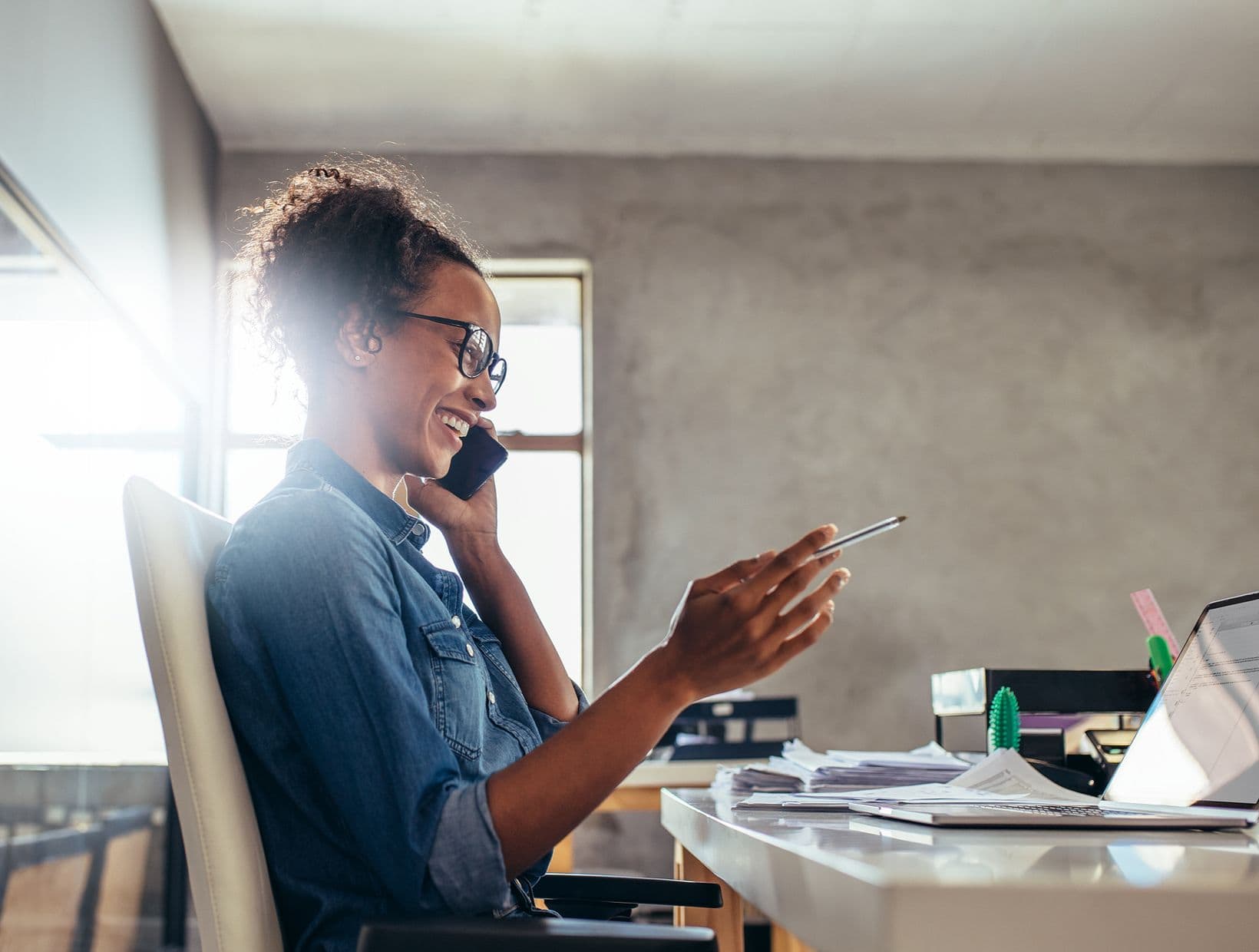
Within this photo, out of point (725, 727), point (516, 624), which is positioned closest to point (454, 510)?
point (516, 624)

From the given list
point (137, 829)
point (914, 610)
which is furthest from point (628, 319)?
point (137, 829)

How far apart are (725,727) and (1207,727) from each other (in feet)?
7.22

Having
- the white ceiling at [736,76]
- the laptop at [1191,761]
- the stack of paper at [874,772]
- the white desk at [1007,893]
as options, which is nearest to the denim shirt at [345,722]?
the white desk at [1007,893]

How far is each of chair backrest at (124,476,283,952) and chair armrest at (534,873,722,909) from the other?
0.40m

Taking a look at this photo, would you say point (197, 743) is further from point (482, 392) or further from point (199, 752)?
point (482, 392)

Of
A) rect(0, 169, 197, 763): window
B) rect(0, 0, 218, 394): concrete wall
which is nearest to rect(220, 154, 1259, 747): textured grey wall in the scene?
rect(0, 0, 218, 394): concrete wall

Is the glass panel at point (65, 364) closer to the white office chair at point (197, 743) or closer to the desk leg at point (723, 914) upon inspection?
the white office chair at point (197, 743)

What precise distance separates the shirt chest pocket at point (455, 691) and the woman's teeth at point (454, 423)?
274 mm

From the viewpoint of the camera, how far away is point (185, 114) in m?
3.40

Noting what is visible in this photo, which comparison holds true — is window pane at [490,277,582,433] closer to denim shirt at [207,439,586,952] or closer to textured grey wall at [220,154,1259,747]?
textured grey wall at [220,154,1259,747]

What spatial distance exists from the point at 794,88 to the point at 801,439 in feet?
3.78

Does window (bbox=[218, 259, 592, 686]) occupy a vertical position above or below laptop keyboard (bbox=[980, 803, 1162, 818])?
above

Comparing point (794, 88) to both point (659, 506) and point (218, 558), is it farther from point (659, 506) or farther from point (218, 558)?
point (218, 558)

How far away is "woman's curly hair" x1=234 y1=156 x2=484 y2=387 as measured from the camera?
1.13m
